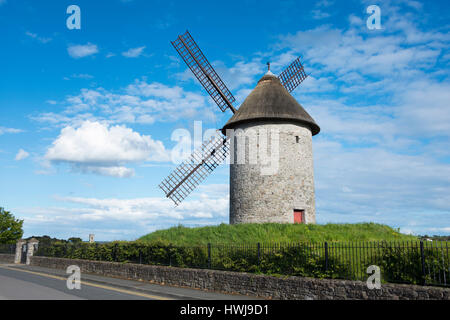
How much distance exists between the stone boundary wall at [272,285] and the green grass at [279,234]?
76.8 inches

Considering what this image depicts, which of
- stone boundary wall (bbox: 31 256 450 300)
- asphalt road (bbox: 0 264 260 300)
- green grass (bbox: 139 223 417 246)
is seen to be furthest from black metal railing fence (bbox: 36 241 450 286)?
green grass (bbox: 139 223 417 246)

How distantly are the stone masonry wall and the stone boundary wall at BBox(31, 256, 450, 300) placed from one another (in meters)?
7.34

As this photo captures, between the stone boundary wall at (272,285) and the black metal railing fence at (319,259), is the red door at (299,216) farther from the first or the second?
the stone boundary wall at (272,285)

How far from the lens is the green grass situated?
16281mm

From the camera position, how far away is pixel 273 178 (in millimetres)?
19859

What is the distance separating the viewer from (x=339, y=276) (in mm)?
9539

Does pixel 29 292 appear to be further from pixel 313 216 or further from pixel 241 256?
pixel 313 216

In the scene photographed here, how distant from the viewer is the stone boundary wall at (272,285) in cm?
810

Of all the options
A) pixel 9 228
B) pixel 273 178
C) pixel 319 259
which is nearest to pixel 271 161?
pixel 273 178

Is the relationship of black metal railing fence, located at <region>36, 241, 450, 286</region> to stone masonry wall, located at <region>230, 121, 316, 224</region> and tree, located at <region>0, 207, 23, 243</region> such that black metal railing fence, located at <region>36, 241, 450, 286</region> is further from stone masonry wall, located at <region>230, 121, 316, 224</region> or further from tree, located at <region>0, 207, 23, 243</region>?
tree, located at <region>0, 207, 23, 243</region>

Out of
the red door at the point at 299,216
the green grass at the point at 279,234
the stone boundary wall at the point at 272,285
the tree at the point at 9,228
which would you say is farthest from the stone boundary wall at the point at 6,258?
the red door at the point at 299,216
